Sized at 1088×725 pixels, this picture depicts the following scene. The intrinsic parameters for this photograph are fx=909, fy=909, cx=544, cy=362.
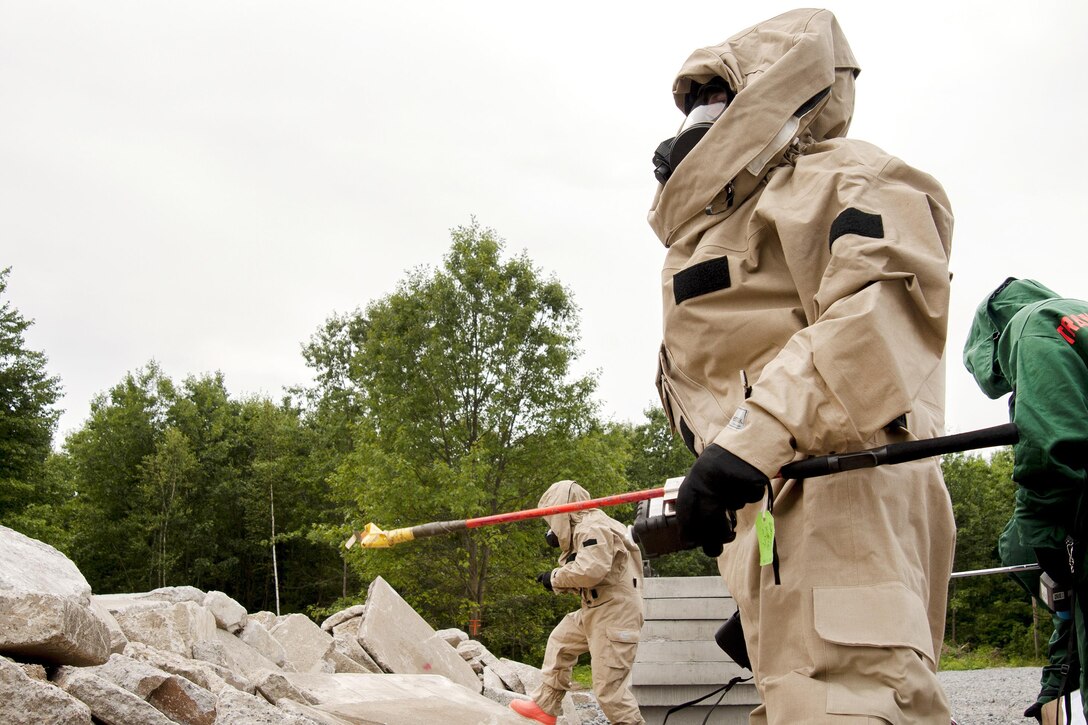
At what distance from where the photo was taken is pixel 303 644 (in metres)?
8.11

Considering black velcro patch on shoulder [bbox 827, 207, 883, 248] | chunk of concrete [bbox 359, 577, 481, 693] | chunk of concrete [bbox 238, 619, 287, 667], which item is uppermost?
black velcro patch on shoulder [bbox 827, 207, 883, 248]

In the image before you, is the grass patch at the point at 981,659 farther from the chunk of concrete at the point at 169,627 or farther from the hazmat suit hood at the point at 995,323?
the hazmat suit hood at the point at 995,323

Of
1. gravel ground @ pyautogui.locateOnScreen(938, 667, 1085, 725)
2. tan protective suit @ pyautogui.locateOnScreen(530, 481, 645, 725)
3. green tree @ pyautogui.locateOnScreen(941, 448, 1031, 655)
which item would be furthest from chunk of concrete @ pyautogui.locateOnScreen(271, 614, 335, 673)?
green tree @ pyautogui.locateOnScreen(941, 448, 1031, 655)

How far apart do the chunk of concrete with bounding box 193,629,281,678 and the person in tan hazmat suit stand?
87.9 inches

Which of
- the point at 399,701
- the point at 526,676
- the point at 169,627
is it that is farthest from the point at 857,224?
the point at 526,676

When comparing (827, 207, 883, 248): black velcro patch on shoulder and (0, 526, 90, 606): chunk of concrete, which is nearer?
(827, 207, 883, 248): black velcro patch on shoulder

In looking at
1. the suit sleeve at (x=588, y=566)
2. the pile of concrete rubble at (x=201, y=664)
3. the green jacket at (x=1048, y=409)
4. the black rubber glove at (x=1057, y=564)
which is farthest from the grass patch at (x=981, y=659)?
the green jacket at (x=1048, y=409)

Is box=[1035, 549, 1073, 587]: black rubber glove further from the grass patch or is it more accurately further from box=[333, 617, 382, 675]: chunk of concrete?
the grass patch

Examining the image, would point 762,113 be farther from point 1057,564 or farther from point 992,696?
point 992,696

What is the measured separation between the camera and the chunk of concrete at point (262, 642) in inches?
290

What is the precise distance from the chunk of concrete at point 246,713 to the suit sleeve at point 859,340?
3013 mm

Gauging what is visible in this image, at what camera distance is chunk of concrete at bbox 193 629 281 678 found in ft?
19.7

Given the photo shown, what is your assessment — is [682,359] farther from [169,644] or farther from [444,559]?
[444,559]

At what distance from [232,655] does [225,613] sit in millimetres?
1077
